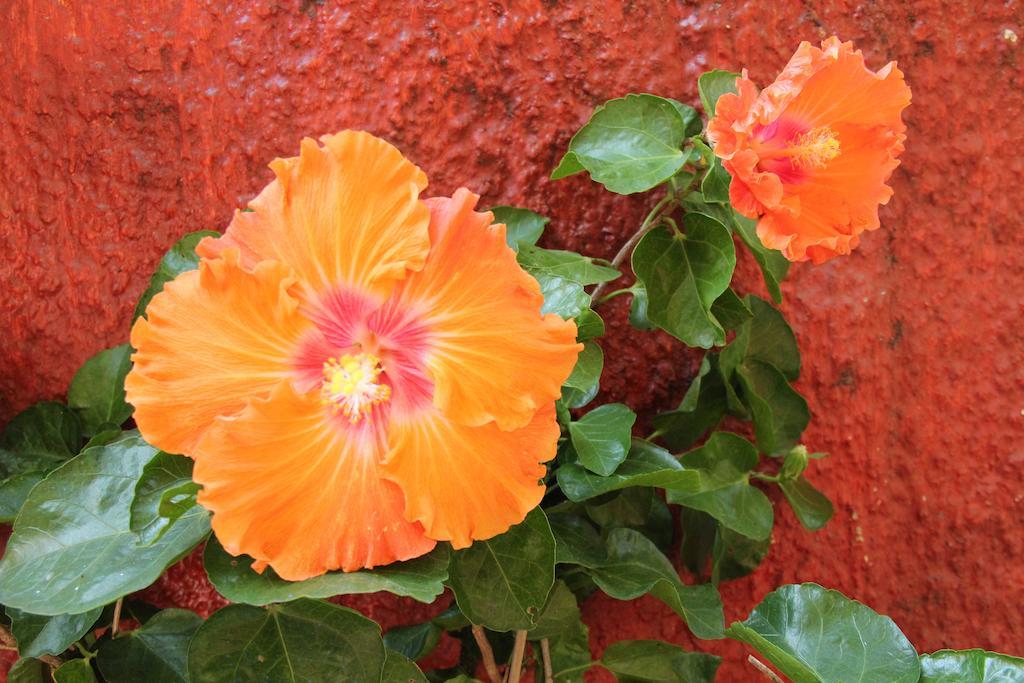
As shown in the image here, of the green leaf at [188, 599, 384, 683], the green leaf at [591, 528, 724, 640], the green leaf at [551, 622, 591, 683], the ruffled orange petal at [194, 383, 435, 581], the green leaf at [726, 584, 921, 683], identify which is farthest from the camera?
the green leaf at [551, 622, 591, 683]

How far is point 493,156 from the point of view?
1247mm

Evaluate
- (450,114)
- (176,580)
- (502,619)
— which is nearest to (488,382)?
(502,619)

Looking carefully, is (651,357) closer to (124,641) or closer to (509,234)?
(509,234)

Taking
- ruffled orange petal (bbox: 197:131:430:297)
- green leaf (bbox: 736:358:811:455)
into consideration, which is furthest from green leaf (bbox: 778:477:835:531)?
ruffled orange petal (bbox: 197:131:430:297)

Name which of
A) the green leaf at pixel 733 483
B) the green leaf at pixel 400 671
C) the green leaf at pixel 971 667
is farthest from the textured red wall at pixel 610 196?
the green leaf at pixel 971 667

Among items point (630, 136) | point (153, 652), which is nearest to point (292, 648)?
point (153, 652)

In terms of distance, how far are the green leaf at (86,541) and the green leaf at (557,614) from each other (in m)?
0.45

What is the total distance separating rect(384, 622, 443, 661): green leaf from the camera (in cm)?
119

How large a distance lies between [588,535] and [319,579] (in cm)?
44

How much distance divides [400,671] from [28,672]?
0.44 m

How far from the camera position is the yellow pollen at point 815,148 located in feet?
3.38

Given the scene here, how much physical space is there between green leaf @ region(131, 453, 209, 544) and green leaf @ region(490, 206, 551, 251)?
0.49 m

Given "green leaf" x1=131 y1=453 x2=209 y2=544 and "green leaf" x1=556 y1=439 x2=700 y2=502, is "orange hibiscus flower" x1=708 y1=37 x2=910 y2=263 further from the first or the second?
"green leaf" x1=131 y1=453 x2=209 y2=544

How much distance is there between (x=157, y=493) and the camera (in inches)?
34.8
